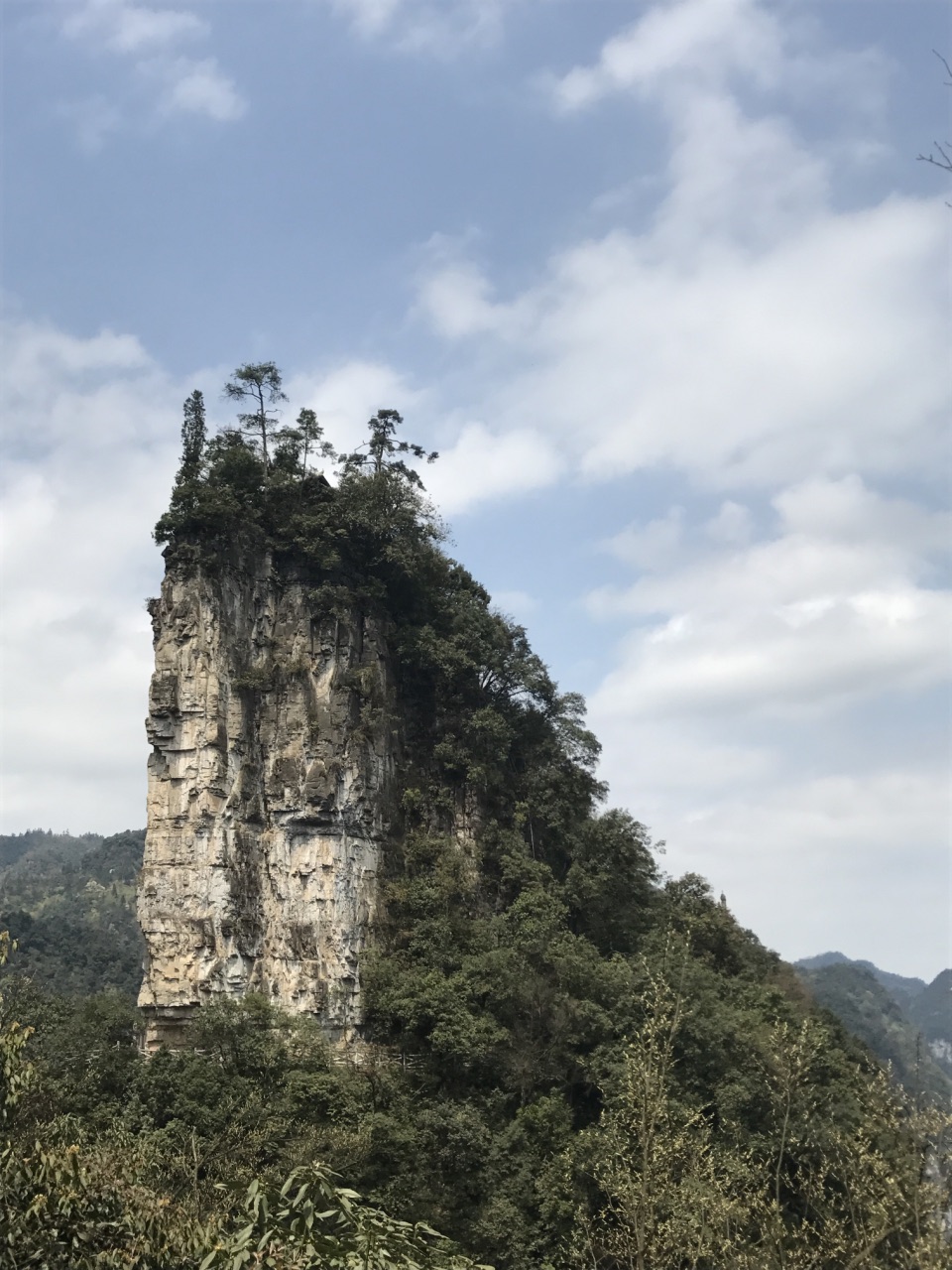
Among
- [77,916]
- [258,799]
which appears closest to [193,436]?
[258,799]

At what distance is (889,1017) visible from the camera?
117625 millimetres

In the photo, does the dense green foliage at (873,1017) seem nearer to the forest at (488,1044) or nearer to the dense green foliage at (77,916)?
the dense green foliage at (77,916)

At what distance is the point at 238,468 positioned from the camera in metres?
28.8

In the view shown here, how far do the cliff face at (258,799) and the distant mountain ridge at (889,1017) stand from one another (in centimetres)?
3455

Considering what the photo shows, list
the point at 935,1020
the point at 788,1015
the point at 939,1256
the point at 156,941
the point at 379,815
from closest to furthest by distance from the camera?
the point at 939,1256, the point at 156,941, the point at 379,815, the point at 788,1015, the point at 935,1020

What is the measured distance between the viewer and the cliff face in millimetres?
24953

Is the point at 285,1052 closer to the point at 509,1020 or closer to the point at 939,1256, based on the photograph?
the point at 509,1020

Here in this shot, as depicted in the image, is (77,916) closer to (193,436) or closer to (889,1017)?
(193,436)

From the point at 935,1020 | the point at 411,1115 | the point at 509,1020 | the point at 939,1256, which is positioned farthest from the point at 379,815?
the point at 935,1020

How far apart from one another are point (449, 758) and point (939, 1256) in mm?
20469

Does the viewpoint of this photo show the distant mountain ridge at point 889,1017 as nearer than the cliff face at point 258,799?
No

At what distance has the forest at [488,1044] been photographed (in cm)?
1309

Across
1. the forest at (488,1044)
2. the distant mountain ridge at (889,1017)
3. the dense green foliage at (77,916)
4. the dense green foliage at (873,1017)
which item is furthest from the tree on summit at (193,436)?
the dense green foliage at (873,1017)

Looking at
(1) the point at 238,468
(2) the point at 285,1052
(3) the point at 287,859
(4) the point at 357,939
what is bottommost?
(2) the point at 285,1052
